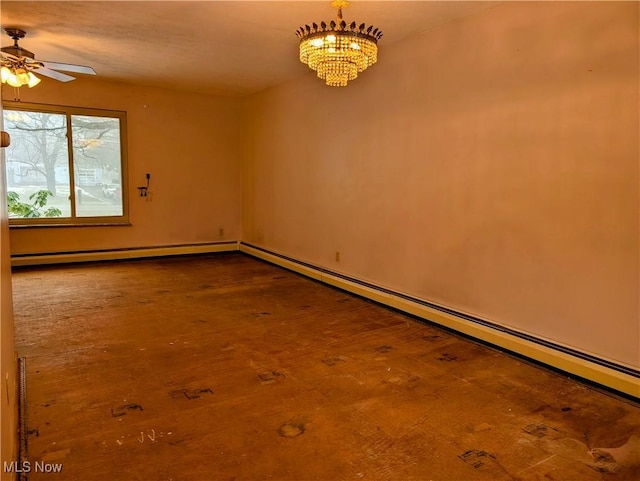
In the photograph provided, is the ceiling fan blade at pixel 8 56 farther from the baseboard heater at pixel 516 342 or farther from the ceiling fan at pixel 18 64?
the baseboard heater at pixel 516 342

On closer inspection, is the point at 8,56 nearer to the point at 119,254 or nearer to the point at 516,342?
the point at 119,254

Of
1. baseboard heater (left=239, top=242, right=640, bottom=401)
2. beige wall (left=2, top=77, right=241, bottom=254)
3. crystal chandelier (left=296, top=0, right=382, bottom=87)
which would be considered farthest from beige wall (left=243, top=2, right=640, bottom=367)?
beige wall (left=2, top=77, right=241, bottom=254)

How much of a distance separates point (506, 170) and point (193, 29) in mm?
3004

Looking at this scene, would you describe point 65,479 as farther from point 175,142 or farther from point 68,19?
point 175,142

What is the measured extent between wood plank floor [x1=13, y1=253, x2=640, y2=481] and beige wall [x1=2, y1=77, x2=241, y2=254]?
2.59 metres

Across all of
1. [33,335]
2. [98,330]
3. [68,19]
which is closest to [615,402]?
[98,330]

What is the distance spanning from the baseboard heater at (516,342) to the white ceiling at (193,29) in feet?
8.02

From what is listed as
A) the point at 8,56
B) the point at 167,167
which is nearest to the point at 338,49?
the point at 8,56

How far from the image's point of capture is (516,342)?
327 cm

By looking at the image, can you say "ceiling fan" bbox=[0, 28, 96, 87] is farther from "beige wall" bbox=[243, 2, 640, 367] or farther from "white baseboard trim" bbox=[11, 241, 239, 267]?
"beige wall" bbox=[243, 2, 640, 367]

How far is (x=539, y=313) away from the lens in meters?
3.21

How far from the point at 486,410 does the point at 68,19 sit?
4.45 m

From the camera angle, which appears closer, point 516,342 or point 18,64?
point 516,342

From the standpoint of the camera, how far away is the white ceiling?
3.51 m
